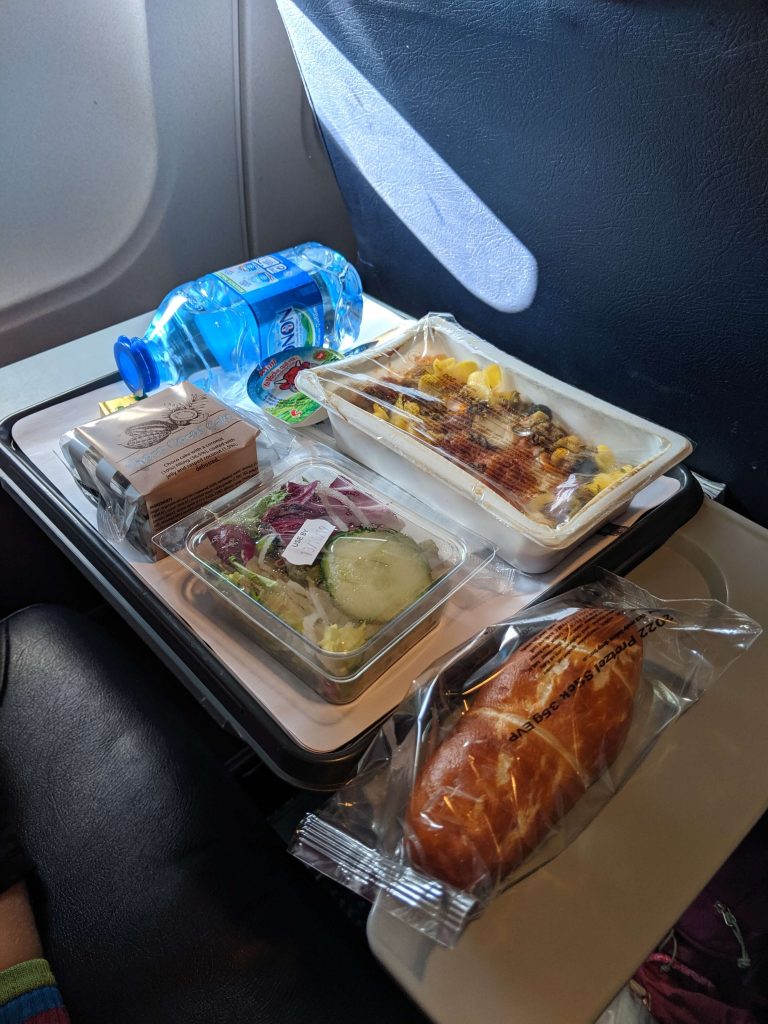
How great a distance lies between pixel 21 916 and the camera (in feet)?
2.27

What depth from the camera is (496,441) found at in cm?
86

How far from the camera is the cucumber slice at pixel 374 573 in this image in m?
0.69

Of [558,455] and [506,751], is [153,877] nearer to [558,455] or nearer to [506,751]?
[506,751]

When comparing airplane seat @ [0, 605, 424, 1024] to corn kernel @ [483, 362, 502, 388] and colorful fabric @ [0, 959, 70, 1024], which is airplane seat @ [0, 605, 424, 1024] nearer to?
colorful fabric @ [0, 959, 70, 1024]

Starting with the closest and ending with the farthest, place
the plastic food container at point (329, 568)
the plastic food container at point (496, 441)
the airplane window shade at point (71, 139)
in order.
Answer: the plastic food container at point (329, 568) → the plastic food container at point (496, 441) → the airplane window shade at point (71, 139)

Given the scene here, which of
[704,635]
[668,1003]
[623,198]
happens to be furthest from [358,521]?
[668,1003]

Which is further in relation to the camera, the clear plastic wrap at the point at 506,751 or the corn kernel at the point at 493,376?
the corn kernel at the point at 493,376

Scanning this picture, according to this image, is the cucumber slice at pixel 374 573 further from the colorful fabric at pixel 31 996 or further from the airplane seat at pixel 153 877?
the colorful fabric at pixel 31 996

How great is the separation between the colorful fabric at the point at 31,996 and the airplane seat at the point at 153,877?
26 millimetres

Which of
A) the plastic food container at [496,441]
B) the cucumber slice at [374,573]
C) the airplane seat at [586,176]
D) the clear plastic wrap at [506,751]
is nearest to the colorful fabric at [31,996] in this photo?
the clear plastic wrap at [506,751]

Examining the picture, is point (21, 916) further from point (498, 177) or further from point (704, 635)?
point (498, 177)

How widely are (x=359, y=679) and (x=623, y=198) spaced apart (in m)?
0.63

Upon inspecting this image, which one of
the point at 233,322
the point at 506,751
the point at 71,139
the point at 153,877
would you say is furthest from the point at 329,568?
the point at 71,139

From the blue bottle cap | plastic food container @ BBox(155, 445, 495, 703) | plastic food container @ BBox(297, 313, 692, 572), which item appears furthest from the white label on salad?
the blue bottle cap
